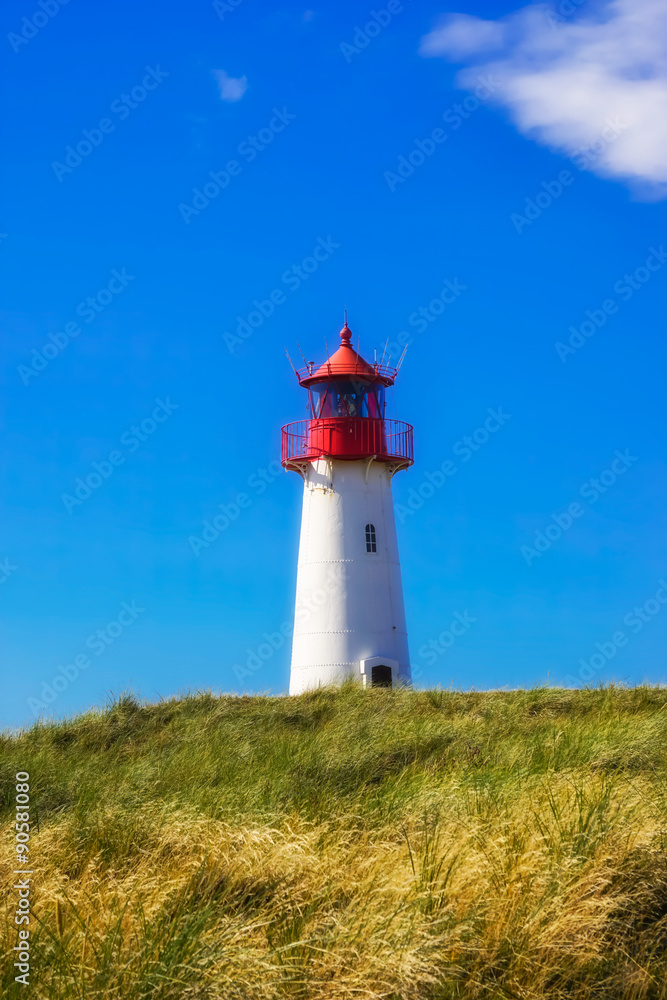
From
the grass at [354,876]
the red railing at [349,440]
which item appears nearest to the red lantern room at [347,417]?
the red railing at [349,440]

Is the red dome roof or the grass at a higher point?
the red dome roof

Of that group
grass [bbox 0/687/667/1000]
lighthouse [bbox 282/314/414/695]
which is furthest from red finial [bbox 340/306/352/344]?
grass [bbox 0/687/667/1000]

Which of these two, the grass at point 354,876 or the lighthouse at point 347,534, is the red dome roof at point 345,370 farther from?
the grass at point 354,876

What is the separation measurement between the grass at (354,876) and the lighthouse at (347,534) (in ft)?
40.3

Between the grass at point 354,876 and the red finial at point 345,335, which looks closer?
the grass at point 354,876

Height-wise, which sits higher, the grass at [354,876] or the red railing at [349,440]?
the red railing at [349,440]

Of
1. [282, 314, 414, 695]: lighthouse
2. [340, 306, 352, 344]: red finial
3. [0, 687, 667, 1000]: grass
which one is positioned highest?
[340, 306, 352, 344]: red finial

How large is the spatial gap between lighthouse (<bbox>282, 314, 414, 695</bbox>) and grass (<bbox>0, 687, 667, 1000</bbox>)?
12.3 metres

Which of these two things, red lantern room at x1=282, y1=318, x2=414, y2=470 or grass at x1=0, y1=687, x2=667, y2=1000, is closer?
grass at x1=0, y1=687, x2=667, y2=1000

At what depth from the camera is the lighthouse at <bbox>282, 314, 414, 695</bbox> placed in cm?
2156

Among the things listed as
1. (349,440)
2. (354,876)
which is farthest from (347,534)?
(354,876)

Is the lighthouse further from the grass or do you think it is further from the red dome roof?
the grass

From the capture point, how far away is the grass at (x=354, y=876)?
14.1 feet

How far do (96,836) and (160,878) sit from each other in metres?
1.21
